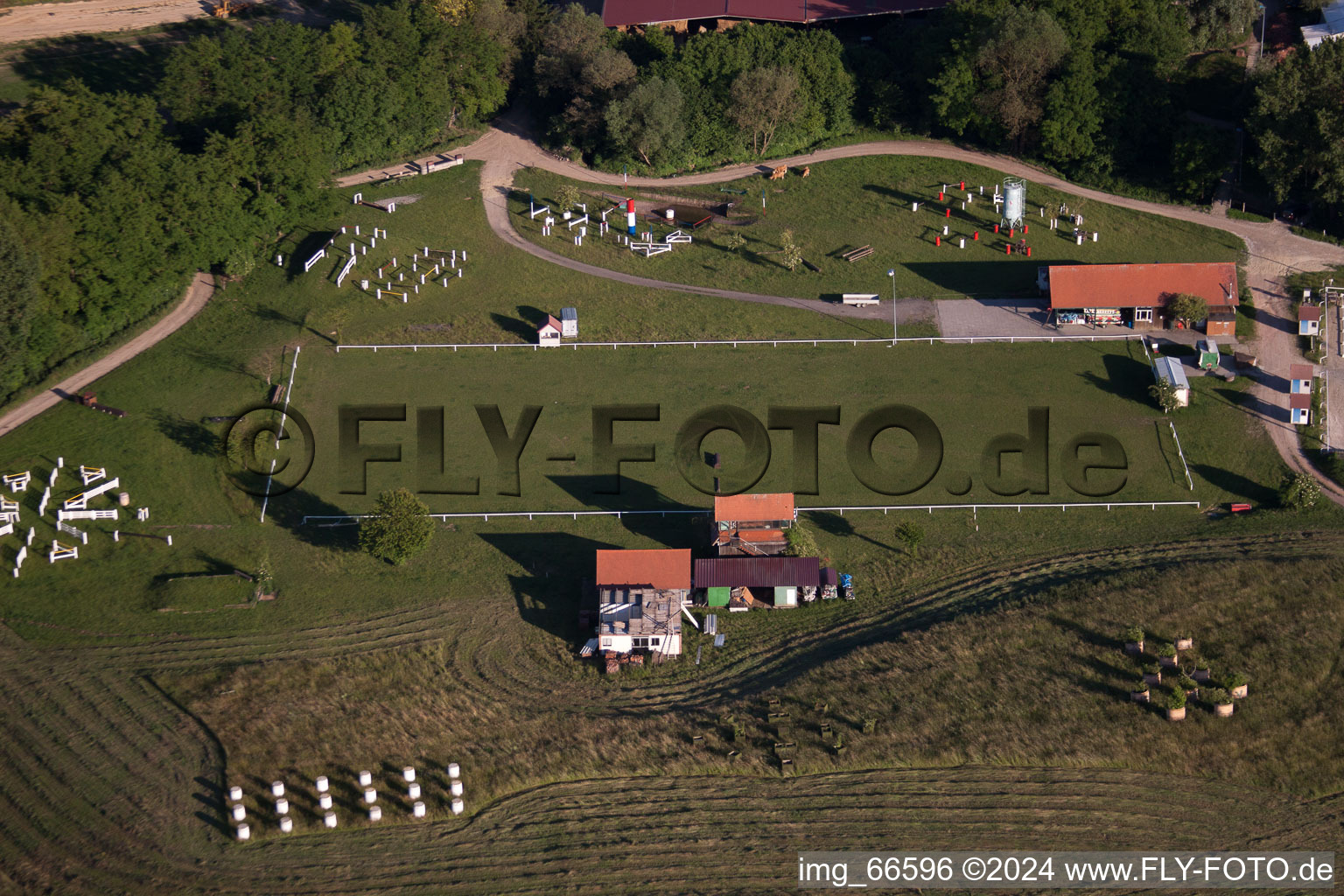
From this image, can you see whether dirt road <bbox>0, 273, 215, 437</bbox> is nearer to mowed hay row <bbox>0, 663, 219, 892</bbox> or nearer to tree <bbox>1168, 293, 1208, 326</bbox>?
mowed hay row <bbox>0, 663, 219, 892</bbox>

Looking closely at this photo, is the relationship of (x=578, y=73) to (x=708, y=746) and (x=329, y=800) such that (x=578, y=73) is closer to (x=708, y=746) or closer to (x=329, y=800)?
(x=708, y=746)

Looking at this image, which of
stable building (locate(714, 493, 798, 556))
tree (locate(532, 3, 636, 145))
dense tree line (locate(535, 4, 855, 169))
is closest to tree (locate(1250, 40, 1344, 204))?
dense tree line (locate(535, 4, 855, 169))

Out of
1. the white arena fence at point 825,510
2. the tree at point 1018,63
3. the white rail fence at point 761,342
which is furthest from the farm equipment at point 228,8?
the tree at point 1018,63

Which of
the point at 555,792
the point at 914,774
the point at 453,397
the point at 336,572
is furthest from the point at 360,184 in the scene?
the point at 914,774

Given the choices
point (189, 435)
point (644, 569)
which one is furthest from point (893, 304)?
point (189, 435)

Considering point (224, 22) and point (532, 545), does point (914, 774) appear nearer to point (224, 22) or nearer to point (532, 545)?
point (532, 545)

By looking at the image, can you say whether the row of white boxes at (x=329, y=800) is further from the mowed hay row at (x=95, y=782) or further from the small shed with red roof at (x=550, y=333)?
the small shed with red roof at (x=550, y=333)
